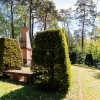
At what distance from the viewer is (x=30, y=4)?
80.4ft

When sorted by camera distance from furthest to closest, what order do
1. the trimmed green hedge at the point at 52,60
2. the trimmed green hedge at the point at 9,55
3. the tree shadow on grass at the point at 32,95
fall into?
1. the trimmed green hedge at the point at 9,55
2. the trimmed green hedge at the point at 52,60
3. the tree shadow on grass at the point at 32,95

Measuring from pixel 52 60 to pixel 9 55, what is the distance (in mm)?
3376

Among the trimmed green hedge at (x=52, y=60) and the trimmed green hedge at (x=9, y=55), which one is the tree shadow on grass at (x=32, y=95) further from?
the trimmed green hedge at (x=9, y=55)

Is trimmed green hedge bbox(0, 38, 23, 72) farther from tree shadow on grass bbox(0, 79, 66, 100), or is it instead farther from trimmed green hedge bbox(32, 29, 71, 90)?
tree shadow on grass bbox(0, 79, 66, 100)

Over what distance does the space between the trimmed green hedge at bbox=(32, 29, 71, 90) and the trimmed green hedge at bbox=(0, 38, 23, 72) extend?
2510 millimetres

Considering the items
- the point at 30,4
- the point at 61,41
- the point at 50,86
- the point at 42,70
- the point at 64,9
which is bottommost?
the point at 50,86

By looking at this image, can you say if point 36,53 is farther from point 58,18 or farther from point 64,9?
point 64,9

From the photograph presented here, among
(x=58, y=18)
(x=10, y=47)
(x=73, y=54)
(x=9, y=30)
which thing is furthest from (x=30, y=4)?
(x=10, y=47)

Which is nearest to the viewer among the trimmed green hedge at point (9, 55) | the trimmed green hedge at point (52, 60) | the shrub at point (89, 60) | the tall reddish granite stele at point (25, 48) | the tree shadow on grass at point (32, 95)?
the tree shadow on grass at point (32, 95)

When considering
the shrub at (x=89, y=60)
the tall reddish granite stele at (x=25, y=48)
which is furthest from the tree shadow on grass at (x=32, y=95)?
the shrub at (x=89, y=60)

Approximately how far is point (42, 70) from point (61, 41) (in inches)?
57.3

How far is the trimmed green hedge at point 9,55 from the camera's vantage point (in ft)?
29.2

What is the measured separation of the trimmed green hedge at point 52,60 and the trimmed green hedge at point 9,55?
8.24 ft

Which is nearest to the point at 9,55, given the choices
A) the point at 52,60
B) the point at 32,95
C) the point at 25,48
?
the point at 52,60
